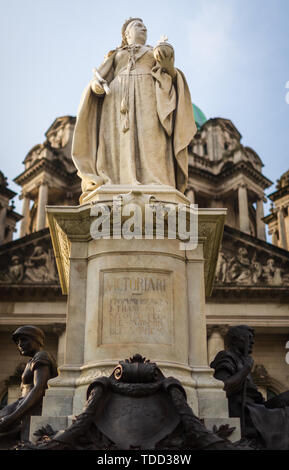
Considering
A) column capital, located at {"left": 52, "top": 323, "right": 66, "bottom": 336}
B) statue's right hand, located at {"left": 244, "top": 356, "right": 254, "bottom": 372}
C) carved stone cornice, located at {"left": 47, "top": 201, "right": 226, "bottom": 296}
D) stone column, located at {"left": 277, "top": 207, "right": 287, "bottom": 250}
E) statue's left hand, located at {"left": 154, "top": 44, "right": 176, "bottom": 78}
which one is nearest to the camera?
statue's right hand, located at {"left": 244, "top": 356, "right": 254, "bottom": 372}

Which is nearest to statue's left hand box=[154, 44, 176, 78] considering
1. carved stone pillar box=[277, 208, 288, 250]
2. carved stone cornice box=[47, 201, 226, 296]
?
carved stone cornice box=[47, 201, 226, 296]

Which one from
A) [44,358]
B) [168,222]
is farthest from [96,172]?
[44,358]

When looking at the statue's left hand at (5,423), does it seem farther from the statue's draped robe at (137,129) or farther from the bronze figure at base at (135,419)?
the statue's draped robe at (137,129)

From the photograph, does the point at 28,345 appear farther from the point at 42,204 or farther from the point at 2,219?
the point at 42,204

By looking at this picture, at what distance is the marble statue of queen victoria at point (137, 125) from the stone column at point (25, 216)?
1504 inches

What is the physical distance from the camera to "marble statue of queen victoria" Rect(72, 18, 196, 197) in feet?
23.1

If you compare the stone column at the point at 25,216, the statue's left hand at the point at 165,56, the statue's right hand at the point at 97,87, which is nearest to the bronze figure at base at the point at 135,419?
the statue's right hand at the point at 97,87

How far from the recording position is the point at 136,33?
7844 millimetres

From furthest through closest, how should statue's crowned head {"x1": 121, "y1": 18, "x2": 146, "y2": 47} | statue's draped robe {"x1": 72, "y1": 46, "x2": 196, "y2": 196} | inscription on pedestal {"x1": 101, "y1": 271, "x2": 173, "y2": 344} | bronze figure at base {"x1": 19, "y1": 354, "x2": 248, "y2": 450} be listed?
statue's crowned head {"x1": 121, "y1": 18, "x2": 146, "y2": 47} → statue's draped robe {"x1": 72, "y1": 46, "x2": 196, "y2": 196} → inscription on pedestal {"x1": 101, "y1": 271, "x2": 173, "y2": 344} → bronze figure at base {"x1": 19, "y1": 354, "x2": 248, "y2": 450}

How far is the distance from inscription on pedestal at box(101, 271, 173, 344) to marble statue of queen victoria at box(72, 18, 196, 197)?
1267 millimetres

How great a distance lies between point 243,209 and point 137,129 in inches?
1500

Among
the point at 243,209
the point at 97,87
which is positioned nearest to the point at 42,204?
the point at 243,209

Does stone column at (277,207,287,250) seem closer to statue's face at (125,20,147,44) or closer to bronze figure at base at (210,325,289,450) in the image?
statue's face at (125,20,147,44)

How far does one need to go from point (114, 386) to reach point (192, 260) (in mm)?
1662
